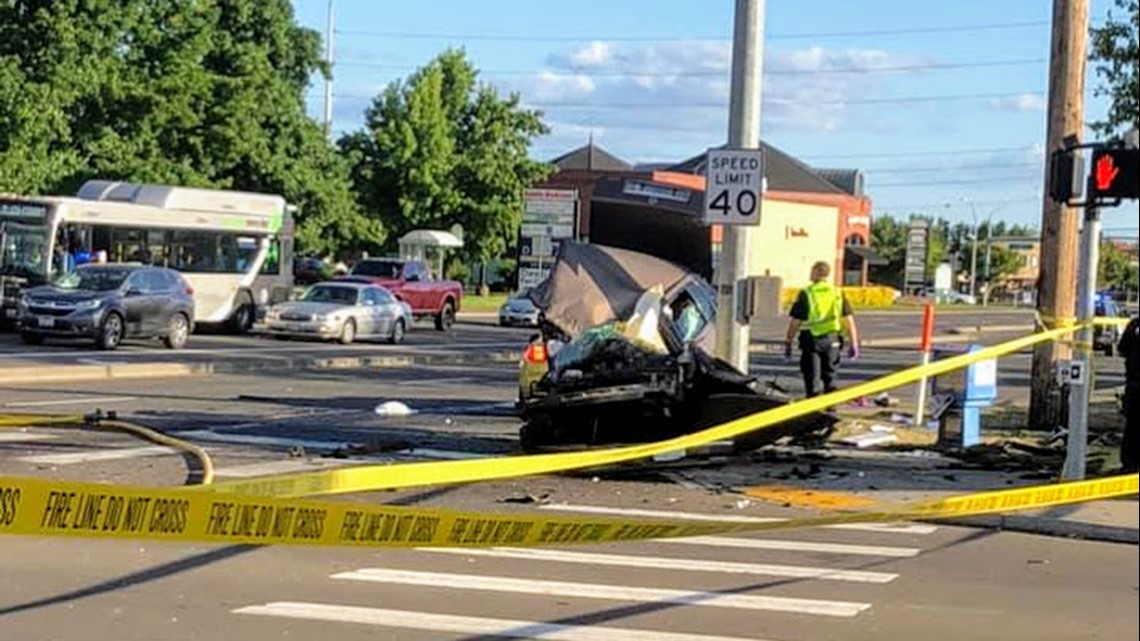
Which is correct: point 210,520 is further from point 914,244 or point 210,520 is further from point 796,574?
point 914,244

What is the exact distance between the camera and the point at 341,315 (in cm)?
3262

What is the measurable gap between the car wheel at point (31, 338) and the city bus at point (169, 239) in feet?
8.23

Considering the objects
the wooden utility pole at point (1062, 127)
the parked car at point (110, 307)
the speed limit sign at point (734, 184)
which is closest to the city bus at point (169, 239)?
the parked car at point (110, 307)

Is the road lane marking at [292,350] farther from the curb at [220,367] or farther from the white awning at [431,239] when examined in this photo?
the white awning at [431,239]

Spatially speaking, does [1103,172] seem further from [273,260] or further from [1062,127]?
[273,260]

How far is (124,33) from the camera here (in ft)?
157

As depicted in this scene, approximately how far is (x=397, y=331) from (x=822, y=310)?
61.5 feet

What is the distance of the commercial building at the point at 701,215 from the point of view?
17.2 metres

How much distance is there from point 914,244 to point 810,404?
5617cm

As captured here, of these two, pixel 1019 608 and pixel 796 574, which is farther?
pixel 796 574

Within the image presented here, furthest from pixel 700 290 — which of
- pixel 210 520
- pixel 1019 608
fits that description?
pixel 210 520

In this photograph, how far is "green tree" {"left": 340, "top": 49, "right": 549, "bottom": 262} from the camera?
2586 inches

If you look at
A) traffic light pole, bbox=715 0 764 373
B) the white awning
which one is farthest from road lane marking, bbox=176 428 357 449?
the white awning

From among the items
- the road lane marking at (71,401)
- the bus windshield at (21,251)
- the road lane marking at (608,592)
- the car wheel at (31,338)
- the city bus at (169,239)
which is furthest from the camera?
the city bus at (169,239)
